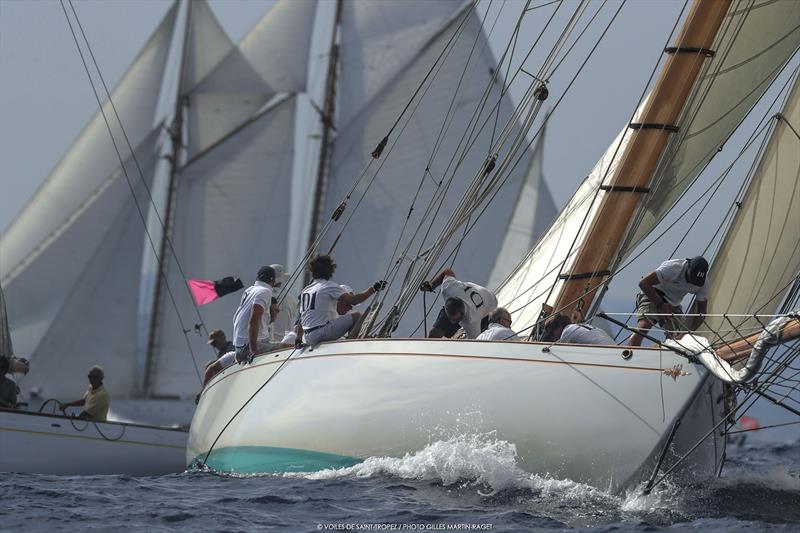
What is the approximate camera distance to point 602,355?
1190 cm

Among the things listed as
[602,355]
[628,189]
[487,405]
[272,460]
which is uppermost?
[628,189]

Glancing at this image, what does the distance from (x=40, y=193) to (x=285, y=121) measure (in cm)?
902

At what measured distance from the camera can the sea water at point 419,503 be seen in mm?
11156

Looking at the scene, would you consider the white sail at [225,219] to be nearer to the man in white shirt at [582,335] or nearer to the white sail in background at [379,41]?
the white sail in background at [379,41]

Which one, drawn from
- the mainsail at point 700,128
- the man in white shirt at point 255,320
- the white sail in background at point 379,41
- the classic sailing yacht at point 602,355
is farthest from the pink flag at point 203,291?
the white sail in background at point 379,41

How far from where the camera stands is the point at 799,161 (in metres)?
15.9

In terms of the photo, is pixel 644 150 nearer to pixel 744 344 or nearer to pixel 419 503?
pixel 744 344

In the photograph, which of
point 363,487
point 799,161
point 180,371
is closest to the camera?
point 363,487

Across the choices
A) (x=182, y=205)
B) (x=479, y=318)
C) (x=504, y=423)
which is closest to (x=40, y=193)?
(x=182, y=205)

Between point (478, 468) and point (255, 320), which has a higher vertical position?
point (255, 320)

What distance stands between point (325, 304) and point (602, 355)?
3.83m

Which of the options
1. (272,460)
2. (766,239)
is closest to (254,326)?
(272,460)

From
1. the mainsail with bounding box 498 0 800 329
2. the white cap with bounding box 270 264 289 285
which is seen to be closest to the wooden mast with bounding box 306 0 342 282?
the white cap with bounding box 270 264 289 285

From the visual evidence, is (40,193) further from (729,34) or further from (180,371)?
(729,34)
